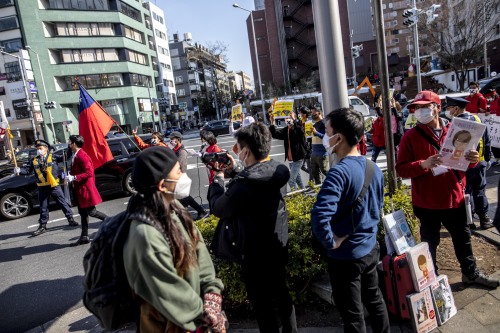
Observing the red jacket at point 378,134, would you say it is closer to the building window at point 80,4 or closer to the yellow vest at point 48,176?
the yellow vest at point 48,176

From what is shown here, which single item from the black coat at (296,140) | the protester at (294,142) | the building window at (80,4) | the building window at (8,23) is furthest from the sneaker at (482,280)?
the building window at (8,23)

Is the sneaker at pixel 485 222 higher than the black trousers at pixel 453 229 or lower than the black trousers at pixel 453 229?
lower

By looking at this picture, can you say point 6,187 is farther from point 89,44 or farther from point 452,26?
point 89,44

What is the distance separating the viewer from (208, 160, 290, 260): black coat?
237 centimetres

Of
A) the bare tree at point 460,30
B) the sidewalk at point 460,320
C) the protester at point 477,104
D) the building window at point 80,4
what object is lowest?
A: the sidewalk at point 460,320

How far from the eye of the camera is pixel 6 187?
8.41 metres

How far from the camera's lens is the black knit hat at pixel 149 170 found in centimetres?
179

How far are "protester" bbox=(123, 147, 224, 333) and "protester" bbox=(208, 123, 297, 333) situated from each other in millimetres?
409

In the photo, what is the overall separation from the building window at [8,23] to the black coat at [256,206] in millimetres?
48749

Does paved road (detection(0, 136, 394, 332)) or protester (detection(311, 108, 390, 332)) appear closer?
protester (detection(311, 108, 390, 332))

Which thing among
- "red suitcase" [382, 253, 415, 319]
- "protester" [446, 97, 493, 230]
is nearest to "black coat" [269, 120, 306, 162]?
"protester" [446, 97, 493, 230]

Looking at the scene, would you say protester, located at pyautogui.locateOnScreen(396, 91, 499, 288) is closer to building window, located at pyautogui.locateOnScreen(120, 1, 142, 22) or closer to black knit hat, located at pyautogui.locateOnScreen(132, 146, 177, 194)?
black knit hat, located at pyautogui.locateOnScreen(132, 146, 177, 194)

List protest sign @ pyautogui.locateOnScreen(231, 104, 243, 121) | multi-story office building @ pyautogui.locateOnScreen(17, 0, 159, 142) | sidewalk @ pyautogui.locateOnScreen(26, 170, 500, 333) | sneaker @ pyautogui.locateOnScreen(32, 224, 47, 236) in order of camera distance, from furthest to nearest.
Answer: multi-story office building @ pyautogui.locateOnScreen(17, 0, 159, 142) → protest sign @ pyautogui.locateOnScreen(231, 104, 243, 121) → sneaker @ pyautogui.locateOnScreen(32, 224, 47, 236) → sidewalk @ pyautogui.locateOnScreen(26, 170, 500, 333)

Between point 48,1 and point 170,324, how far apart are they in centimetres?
4946
